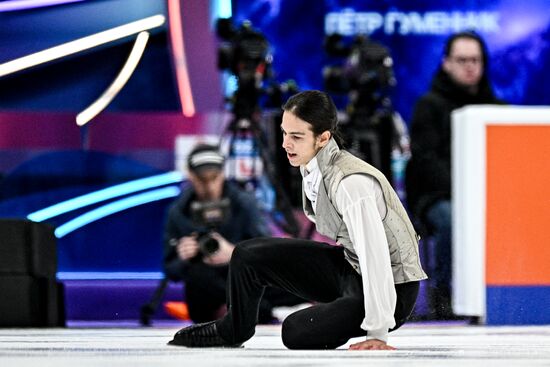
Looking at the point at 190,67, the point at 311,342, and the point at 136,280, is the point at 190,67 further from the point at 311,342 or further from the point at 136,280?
the point at 311,342

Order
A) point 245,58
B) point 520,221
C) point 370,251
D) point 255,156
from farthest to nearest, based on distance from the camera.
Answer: point 255,156 < point 245,58 < point 520,221 < point 370,251

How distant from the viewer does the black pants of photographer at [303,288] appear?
284 cm

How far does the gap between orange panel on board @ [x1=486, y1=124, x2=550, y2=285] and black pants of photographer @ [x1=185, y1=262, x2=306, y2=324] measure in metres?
0.91

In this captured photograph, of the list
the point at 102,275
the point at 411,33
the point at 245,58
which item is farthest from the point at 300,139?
the point at 411,33

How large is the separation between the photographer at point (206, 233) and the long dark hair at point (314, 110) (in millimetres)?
2088

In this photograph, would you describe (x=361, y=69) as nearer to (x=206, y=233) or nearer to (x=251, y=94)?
(x=251, y=94)

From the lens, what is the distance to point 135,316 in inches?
246

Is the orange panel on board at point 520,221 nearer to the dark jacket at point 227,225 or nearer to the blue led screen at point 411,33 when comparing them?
the dark jacket at point 227,225

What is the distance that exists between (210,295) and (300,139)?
7.29 feet

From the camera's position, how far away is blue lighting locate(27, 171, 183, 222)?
6.57 metres

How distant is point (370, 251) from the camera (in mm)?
2670

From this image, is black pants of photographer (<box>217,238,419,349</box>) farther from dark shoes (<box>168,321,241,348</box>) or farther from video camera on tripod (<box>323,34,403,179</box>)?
video camera on tripod (<box>323,34,403,179</box>)

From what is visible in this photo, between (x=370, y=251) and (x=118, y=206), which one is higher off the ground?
(x=370, y=251)

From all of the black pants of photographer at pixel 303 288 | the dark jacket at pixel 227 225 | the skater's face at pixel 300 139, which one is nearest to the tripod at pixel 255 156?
the dark jacket at pixel 227 225
